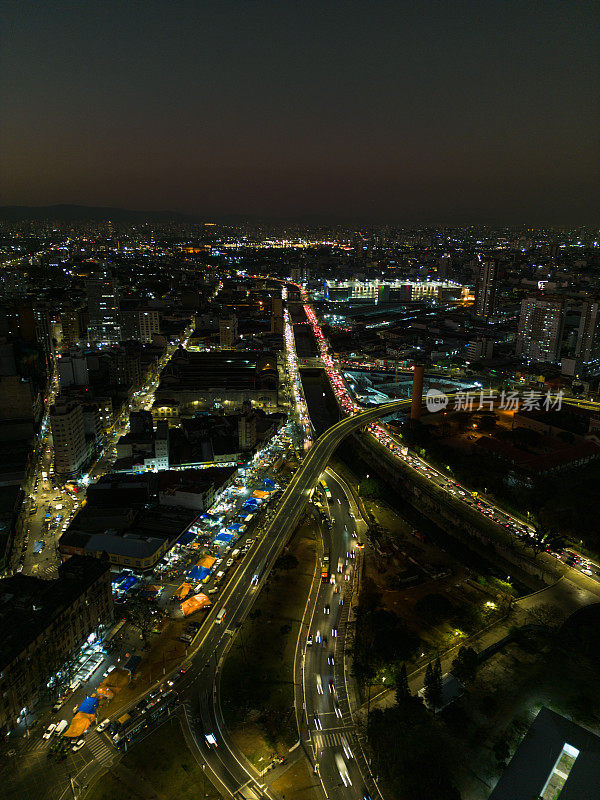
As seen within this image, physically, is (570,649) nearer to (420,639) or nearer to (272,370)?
(420,639)

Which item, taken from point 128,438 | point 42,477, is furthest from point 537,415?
point 42,477

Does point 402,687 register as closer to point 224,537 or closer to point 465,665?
point 465,665

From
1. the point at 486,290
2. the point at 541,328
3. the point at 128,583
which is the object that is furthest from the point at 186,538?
the point at 486,290

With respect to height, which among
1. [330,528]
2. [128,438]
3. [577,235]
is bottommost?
[330,528]

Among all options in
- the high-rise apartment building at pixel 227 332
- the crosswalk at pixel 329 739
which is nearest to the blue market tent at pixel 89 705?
the crosswalk at pixel 329 739

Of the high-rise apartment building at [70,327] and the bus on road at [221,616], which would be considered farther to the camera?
→ the high-rise apartment building at [70,327]

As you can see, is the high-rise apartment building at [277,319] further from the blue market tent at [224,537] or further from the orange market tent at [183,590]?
the orange market tent at [183,590]

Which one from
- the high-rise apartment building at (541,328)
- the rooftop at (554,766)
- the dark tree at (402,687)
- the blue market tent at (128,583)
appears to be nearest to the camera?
the rooftop at (554,766)
